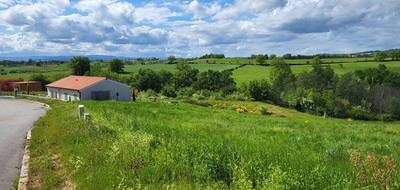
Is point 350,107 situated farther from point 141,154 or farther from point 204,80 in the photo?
point 141,154

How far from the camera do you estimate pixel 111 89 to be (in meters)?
66.3

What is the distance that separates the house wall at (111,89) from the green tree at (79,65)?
125 feet

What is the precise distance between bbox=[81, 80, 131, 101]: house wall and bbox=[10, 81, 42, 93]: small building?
15.8 meters

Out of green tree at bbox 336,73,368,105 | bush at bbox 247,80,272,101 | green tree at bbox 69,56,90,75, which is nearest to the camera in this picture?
bush at bbox 247,80,272,101

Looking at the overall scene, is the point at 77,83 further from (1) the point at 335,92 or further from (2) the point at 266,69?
(2) the point at 266,69

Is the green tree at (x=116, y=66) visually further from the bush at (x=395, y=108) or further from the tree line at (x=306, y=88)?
the bush at (x=395, y=108)

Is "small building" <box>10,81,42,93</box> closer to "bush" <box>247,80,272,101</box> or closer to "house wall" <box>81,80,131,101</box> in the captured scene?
"house wall" <box>81,80,131,101</box>

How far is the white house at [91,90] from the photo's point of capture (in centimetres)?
6358

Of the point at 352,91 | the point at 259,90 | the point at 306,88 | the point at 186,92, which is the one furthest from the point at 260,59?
the point at 186,92

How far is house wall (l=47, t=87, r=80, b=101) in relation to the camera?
64331mm

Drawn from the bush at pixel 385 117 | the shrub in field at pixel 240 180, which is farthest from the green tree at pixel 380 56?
the shrub in field at pixel 240 180

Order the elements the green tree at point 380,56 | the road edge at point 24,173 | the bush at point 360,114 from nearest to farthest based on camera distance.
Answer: the road edge at point 24,173 → the bush at point 360,114 → the green tree at point 380,56

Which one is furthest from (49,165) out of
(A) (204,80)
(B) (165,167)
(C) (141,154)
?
(A) (204,80)

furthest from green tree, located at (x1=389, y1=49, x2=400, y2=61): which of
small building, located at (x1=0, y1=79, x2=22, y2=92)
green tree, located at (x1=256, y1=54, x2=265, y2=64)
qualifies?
small building, located at (x1=0, y1=79, x2=22, y2=92)
